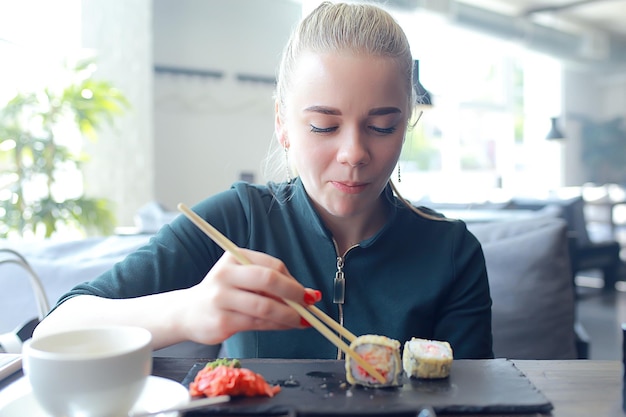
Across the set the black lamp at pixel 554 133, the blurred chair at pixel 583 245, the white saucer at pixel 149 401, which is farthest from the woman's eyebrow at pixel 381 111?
the black lamp at pixel 554 133

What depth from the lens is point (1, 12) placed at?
408cm

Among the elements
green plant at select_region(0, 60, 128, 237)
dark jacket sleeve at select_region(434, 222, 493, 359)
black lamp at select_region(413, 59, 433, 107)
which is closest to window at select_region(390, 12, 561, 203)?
green plant at select_region(0, 60, 128, 237)

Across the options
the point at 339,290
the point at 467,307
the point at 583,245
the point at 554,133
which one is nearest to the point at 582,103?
the point at 554,133

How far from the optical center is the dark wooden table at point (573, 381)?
701 mm

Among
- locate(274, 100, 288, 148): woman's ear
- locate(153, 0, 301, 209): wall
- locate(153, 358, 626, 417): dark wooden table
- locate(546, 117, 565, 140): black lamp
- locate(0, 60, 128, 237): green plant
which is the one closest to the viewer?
locate(153, 358, 626, 417): dark wooden table

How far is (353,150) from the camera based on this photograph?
1015 mm

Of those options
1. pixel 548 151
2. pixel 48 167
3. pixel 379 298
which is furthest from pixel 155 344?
pixel 548 151

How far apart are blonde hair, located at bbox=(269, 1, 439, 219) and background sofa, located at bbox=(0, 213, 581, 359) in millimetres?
455

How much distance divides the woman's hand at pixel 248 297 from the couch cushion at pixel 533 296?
977mm

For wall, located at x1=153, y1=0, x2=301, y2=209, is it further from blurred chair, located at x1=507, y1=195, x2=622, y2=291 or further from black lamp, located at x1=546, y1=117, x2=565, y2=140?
black lamp, located at x1=546, y1=117, x2=565, y2=140

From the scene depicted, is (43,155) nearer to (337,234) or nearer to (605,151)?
(337,234)

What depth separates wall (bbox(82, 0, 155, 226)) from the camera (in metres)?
4.82

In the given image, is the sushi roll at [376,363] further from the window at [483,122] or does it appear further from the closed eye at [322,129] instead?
the window at [483,122]

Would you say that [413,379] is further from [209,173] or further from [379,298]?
[209,173]
